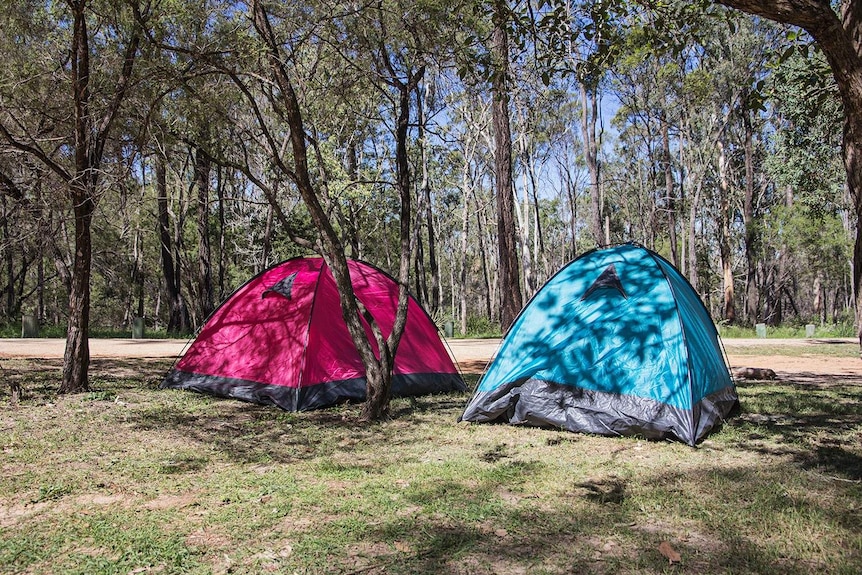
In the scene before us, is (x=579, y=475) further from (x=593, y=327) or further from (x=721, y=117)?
(x=721, y=117)

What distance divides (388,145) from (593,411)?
24.3m

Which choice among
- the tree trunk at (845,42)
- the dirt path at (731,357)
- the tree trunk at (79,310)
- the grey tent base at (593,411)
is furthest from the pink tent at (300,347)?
the tree trunk at (845,42)

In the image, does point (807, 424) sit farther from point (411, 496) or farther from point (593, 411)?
point (411, 496)

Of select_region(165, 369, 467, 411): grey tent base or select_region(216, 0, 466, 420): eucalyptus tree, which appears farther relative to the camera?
select_region(165, 369, 467, 411): grey tent base

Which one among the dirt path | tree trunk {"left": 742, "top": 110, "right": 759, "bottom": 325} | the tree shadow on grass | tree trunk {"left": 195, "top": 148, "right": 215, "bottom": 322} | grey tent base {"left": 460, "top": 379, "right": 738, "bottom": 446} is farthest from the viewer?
tree trunk {"left": 742, "top": 110, "right": 759, "bottom": 325}

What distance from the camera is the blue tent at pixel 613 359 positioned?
5762 mm

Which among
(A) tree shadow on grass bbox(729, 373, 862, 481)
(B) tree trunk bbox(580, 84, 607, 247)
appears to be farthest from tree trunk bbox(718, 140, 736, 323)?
(A) tree shadow on grass bbox(729, 373, 862, 481)

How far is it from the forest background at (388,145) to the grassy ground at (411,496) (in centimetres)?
228

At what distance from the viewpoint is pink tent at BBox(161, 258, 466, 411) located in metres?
7.42

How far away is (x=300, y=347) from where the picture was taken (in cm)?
744

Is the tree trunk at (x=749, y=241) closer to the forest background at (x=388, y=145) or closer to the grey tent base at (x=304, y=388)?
the forest background at (x=388, y=145)

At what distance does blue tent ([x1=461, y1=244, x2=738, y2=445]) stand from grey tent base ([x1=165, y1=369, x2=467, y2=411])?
165 cm

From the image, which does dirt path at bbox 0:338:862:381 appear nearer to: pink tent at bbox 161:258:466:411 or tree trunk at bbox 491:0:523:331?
tree trunk at bbox 491:0:523:331

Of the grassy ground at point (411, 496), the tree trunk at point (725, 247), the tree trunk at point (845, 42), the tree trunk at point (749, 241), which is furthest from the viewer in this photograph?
the tree trunk at point (725, 247)
